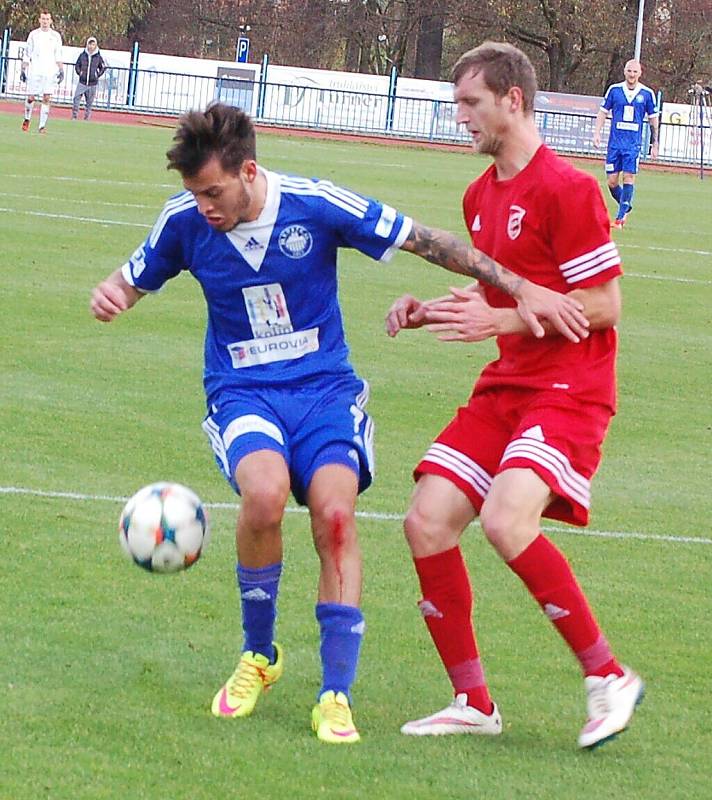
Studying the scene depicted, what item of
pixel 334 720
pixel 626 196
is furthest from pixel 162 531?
pixel 626 196

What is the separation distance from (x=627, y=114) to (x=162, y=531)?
20337 millimetres

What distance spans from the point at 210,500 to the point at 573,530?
1.65m

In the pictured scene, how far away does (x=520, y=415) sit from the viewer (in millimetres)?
4984

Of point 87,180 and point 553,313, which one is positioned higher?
point 87,180

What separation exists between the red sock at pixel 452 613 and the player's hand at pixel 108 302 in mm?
1234

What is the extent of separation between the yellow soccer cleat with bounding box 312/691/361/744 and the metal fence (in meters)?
39.3

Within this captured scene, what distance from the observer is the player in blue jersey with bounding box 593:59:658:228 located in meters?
22.9

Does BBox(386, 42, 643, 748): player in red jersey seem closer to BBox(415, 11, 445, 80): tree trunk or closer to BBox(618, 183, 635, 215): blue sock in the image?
BBox(618, 183, 635, 215): blue sock

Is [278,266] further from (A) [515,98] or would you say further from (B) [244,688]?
(B) [244,688]

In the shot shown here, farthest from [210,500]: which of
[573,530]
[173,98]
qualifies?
[173,98]

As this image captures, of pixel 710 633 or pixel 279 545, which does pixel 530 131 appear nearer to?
pixel 279 545

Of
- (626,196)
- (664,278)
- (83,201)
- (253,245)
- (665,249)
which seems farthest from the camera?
(626,196)

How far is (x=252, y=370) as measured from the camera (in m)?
5.09

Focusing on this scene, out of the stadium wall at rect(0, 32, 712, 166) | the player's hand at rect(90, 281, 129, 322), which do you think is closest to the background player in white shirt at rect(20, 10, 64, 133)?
the stadium wall at rect(0, 32, 712, 166)
